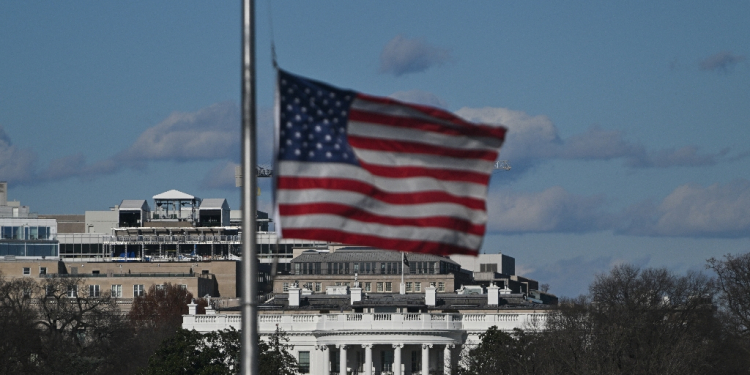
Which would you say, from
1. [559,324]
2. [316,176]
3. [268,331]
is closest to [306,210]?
[316,176]

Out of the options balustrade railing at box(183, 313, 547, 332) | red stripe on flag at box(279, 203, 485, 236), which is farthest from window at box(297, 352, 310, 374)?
red stripe on flag at box(279, 203, 485, 236)

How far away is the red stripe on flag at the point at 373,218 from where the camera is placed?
27422mm

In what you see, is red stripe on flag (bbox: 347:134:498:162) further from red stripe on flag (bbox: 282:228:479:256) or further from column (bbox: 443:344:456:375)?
column (bbox: 443:344:456:375)

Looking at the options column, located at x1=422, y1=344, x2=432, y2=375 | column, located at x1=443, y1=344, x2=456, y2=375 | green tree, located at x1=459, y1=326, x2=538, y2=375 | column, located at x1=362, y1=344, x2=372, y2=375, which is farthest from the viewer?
column, located at x1=422, y1=344, x2=432, y2=375

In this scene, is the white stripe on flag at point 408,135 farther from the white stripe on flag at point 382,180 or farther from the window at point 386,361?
the window at point 386,361

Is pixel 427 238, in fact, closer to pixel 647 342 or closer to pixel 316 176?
Answer: pixel 316 176

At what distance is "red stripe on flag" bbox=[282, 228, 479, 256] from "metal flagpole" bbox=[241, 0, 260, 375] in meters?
1.05

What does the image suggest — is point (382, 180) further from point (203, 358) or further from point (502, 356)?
point (203, 358)

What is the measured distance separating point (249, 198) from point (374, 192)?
113 inches

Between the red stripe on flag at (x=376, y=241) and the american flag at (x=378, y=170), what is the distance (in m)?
0.02

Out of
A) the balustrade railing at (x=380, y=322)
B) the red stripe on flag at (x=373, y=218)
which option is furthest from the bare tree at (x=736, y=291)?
the red stripe on flag at (x=373, y=218)

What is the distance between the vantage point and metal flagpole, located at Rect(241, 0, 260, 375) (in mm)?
25812

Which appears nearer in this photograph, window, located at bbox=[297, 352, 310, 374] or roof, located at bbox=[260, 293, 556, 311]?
window, located at bbox=[297, 352, 310, 374]

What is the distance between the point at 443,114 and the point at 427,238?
2020mm
